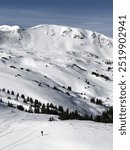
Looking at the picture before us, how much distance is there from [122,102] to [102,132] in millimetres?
11734

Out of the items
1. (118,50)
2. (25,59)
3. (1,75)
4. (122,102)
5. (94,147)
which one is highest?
(25,59)

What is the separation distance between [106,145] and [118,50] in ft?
33.1

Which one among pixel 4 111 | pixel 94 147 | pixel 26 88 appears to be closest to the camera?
pixel 94 147

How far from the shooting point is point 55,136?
22.8 metres

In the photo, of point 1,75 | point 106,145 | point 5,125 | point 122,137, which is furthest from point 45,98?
point 122,137

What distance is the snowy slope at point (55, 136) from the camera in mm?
21281

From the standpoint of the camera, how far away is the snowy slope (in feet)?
69.8

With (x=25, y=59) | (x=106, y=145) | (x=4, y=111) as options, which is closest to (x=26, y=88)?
(x=4, y=111)

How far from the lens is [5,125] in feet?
87.6

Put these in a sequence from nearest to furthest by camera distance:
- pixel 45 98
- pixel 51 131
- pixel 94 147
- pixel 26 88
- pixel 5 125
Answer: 1. pixel 94 147
2. pixel 51 131
3. pixel 5 125
4. pixel 45 98
5. pixel 26 88

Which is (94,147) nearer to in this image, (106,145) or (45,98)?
(106,145)

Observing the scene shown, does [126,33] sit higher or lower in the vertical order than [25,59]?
lower

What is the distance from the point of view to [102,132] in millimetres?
24047

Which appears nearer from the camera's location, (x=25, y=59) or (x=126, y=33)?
(x=126, y=33)
